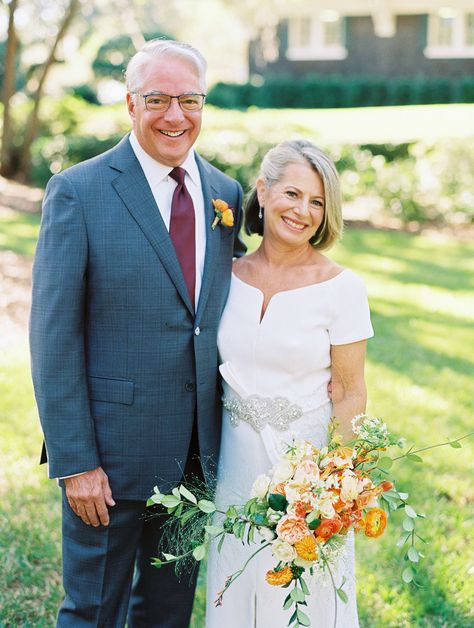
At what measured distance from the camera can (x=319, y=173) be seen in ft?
9.90

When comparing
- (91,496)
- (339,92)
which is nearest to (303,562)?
(91,496)

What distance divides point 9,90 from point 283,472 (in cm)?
1357

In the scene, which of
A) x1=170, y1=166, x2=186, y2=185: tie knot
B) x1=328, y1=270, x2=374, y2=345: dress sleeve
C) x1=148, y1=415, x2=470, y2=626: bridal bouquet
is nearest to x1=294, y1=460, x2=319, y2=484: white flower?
x1=148, y1=415, x2=470, y2=626: bridal bouquet

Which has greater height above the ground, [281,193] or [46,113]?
[46,113]

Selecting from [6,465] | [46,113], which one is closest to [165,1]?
[46,113]

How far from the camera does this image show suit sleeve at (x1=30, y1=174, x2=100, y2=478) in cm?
272

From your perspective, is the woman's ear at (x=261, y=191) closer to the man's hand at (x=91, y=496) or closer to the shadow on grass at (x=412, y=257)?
the man's hand at (x=91, y=496)

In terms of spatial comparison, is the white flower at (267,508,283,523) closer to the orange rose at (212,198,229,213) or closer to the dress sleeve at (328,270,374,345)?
the dress sleeve at (328,270,374,345)

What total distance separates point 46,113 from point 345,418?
1489 centimetres

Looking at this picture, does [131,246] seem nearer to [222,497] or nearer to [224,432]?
[224,432]

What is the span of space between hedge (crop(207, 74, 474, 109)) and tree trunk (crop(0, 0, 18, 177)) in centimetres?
1276

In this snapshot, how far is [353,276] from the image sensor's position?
305cm

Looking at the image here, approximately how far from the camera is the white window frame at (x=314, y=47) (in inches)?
1122

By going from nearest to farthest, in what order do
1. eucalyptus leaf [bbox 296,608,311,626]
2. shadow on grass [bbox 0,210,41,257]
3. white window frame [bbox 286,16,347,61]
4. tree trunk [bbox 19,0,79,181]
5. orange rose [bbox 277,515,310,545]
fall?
orange rose [bbox 277,515,310,545], eucalyptus leaf [bbox 296,608,311,626], shadow on grass [bbox 0,210,41,257], tree trunk [bbox 19,0,79,181], white window frame [bbox 286,16,347,61]
